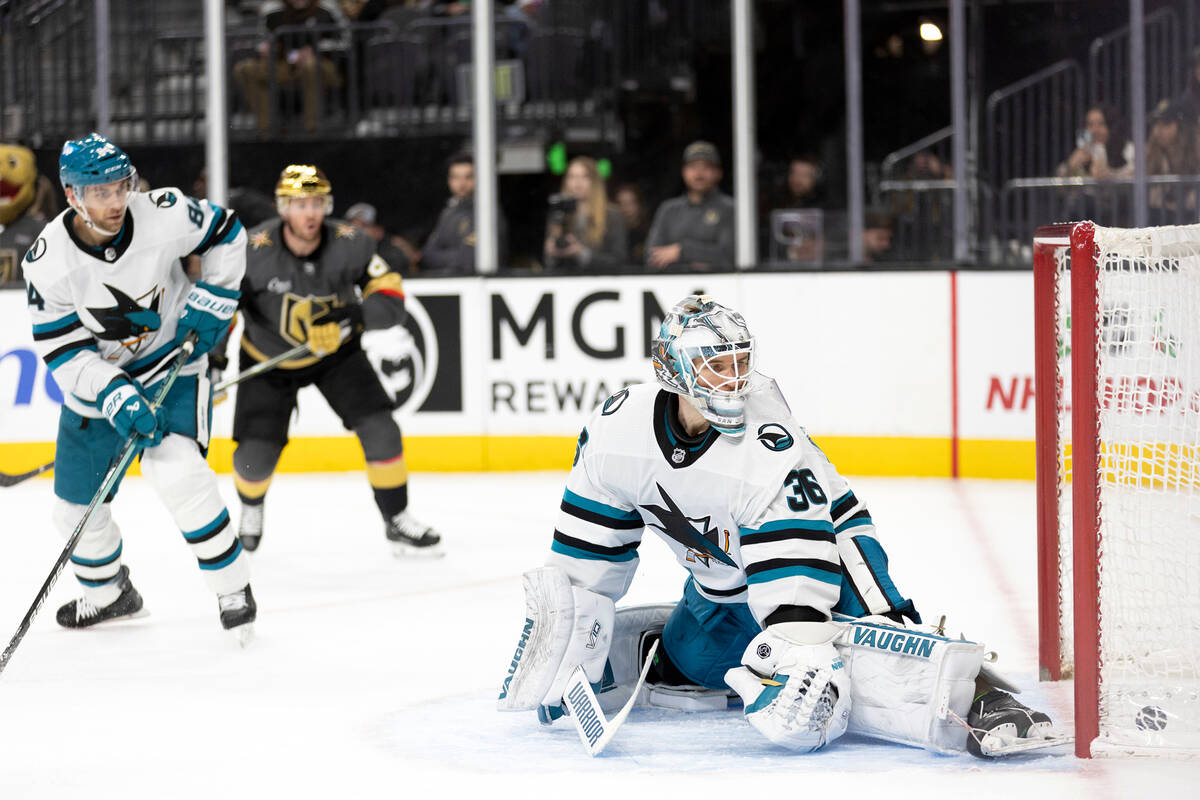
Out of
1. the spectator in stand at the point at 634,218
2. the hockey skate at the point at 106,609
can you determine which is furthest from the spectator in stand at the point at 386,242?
the hockey skate at the point at 106,609

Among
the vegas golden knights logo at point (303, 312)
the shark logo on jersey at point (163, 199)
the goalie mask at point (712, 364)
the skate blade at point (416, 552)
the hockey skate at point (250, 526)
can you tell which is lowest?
the skate blade at point (416, 552)

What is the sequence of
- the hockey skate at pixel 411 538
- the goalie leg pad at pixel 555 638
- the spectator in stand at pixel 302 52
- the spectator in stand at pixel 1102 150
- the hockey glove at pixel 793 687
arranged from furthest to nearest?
1. the spectator in stand at pixel 302 52
2. the spectator in stand at pixel 1102 150
3. the hockey skate at pixel 411 538
4. the goalie leg pad at pixel 555 638
5. the hockey glove at pixel 793 687

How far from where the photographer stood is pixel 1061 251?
3.44 m

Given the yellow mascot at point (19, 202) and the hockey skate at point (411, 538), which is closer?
the hockey skate at point (411, 538)

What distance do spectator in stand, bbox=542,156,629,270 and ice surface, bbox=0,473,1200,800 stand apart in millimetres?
1607

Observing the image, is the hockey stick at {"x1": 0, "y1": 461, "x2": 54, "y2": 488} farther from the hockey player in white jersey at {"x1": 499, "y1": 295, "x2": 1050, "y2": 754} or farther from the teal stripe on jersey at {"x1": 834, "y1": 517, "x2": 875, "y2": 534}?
the teal stripe on jersey at {"x1": 834, "y1": 517, "x2": 875, "y2": 534}

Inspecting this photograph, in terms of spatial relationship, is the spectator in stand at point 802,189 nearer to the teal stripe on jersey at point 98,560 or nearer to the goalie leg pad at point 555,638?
the teal stripe on jersey at point 98,560

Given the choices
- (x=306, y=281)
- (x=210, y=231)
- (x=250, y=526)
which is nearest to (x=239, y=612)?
(x=210, y=231)

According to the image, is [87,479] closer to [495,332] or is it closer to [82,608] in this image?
[82,608]

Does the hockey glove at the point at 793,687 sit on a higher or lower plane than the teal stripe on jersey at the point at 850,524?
lower

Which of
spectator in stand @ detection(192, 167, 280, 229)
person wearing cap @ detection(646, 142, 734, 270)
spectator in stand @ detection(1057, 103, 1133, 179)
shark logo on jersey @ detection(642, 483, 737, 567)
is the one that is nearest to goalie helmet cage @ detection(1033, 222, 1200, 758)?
Result: shark logo on jersey @ detection(642, 483, 737, 567)

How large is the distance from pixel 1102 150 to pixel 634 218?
1995 mm

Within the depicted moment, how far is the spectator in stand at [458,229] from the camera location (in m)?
7.11

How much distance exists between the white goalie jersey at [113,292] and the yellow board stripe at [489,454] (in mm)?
3040
